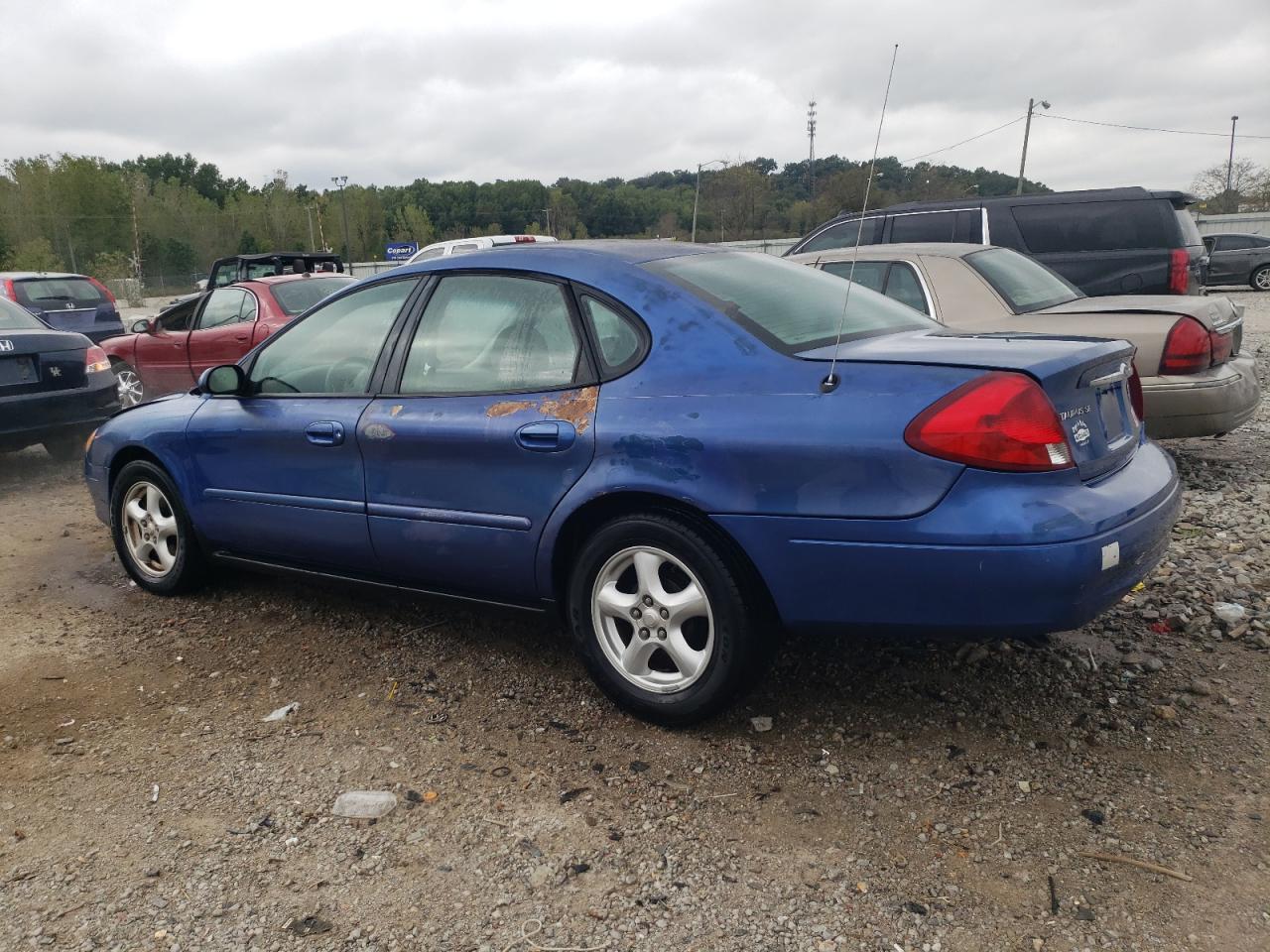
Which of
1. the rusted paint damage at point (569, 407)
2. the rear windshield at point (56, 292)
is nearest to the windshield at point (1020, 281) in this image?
the rusted paint damage at point (569, 407)

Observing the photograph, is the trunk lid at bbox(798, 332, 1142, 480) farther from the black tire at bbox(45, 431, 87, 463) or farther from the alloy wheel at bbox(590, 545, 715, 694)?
the black tire at bbox(45, 431, 87, 463)

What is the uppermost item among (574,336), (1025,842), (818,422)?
(574,336)

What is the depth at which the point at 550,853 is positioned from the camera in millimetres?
2637

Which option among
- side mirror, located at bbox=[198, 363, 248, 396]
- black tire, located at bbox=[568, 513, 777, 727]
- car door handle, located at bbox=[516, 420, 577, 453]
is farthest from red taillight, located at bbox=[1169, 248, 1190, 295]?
side mirror, located at bbox=[198, 363, 248, 396]

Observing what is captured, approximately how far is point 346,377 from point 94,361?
5009mm

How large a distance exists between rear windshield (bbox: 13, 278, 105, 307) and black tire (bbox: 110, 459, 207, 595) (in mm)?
10257

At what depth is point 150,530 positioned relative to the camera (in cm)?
477

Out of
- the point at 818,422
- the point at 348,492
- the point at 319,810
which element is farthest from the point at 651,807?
the point at 348,492

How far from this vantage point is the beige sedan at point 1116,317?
551 centimetres

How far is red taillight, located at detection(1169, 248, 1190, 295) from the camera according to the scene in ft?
27.0

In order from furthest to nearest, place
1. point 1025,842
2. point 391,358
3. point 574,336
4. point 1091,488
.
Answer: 1. point 391,358
2. point 574,336
3. point 1091,488
4. point 1025,842

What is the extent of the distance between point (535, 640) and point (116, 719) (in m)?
A: 1.53

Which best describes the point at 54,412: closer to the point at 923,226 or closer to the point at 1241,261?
the point at 923,226

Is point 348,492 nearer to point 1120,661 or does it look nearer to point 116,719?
point 116,719
